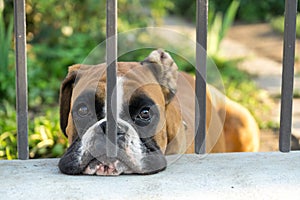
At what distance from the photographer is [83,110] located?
2.93 m

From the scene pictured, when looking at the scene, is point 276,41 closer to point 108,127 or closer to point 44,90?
point 44,90

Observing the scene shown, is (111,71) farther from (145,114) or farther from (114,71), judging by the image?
(145,114)

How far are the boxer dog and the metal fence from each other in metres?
0.09

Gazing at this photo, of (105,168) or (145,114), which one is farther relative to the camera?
(145,114)

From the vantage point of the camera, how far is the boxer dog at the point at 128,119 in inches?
104

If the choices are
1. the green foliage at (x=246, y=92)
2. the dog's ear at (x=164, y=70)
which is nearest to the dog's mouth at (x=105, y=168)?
the dog's ear at (x=164, y=70)

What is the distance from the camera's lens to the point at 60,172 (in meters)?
2.59

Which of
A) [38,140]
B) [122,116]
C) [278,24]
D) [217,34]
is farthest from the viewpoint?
[278,24]

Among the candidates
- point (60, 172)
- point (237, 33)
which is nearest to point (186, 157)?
point (60, 172)

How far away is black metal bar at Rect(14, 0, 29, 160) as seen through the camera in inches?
101

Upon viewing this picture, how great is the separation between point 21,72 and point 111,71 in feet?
1.22

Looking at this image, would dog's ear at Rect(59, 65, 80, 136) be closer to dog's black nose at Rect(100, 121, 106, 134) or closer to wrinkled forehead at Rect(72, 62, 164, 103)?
wrinkled forehead at Rect(72, 62, 164, 103)

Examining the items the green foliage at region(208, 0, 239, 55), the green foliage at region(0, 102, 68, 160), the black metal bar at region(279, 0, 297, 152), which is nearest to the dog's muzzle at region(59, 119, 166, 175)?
the black metal bar at region(279, 0, 297, 152)

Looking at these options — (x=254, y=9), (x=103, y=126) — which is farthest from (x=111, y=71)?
(x=254, y=9)
